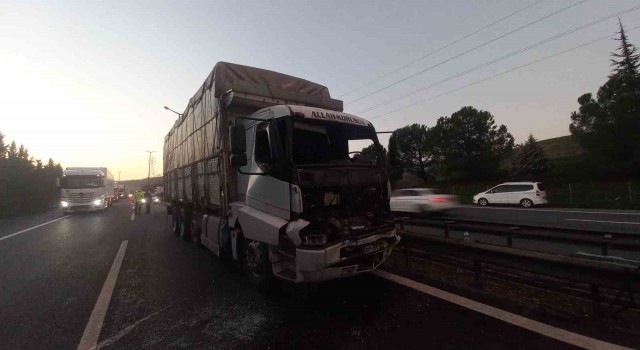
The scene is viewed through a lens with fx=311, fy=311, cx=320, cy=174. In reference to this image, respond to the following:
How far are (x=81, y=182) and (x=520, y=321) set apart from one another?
88.0ft

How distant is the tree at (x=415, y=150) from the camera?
184ft

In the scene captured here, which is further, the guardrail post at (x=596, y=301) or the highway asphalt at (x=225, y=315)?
the guardrail post at (x=596, y=301)

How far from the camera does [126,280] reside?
18.7 ft

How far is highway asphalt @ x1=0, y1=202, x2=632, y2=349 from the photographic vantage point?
315 centimetres

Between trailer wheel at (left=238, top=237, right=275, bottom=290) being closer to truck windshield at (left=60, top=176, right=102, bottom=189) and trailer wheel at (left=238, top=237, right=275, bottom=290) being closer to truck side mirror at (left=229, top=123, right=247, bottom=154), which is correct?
truck side mirror at (left=229, top=123, right=247, bottom=154)

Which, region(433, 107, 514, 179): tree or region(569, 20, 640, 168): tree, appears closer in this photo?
region(569, 20, 640, 168): tree

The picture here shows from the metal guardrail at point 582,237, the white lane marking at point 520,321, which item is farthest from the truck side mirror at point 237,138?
the metal guardrail at point 582,237

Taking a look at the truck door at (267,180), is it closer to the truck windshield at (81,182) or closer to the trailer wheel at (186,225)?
the trailer wheel at (186,225)

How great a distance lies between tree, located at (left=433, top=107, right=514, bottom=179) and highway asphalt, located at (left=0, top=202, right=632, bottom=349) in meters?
46.3

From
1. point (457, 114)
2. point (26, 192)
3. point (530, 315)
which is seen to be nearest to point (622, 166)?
point (457, 114)

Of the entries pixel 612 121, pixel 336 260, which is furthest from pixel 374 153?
pixel 612 121

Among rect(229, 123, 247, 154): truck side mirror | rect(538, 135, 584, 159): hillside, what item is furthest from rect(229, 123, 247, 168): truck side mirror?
rect(538, 135, 584, 159): hillside

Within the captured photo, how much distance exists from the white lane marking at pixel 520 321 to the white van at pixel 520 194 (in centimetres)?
2155

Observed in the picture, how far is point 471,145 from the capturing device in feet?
157
